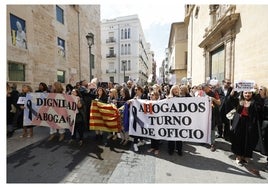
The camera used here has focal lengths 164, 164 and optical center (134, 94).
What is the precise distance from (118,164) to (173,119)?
165 centimetres

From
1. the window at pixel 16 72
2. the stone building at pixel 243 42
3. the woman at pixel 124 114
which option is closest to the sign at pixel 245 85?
the woman at pixel 124 114

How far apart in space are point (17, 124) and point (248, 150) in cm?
677

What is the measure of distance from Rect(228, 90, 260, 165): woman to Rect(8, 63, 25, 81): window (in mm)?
9776

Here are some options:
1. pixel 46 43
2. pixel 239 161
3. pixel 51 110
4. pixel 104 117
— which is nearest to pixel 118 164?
pixel 104 117

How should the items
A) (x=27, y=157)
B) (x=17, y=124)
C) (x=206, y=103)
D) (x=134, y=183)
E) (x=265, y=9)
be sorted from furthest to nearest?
(x=265, y=9) < (x=17, y=124) < (x=27, y=157) < (x=206, y=103) < (x=134, y=183)

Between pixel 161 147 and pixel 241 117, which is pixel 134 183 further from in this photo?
pixel 241 117

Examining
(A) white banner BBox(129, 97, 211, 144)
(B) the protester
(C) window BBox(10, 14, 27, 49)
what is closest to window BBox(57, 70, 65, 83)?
(C) window BBox(10, 14, 27, 49)

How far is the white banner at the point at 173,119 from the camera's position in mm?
3779

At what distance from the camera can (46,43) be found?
11.1 meters

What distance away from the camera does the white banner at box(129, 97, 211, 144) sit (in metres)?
3.78

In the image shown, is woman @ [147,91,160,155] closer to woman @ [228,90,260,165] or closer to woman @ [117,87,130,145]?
woman @ [117,87,130,145]

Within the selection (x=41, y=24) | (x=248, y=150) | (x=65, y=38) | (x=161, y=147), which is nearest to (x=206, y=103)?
(x=248, y=150)

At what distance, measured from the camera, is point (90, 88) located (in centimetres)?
644

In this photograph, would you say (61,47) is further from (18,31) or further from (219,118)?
(219,118)
